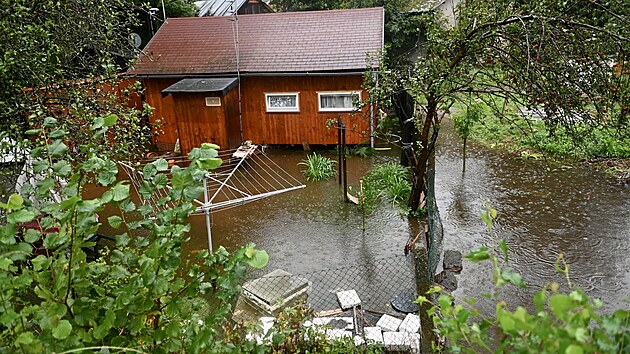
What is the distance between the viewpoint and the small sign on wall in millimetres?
11328

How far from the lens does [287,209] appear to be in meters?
9.27

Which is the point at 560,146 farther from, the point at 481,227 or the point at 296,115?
the point at 296,115

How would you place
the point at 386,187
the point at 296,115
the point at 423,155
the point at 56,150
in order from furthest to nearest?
the point at 296,115 → the point at 386,187 → the point at 423,155 → the point at 56,150

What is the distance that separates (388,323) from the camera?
5.33m

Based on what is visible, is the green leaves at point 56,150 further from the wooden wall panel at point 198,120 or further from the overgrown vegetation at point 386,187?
the wooden wall panel at point 198,120

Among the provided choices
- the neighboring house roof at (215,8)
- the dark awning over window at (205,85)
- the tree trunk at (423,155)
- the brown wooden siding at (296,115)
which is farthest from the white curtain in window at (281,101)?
the neighboring house roof at (215,8)

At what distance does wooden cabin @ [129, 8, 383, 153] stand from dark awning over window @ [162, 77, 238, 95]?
0.08 ft

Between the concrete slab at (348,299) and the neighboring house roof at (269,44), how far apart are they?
267 inches

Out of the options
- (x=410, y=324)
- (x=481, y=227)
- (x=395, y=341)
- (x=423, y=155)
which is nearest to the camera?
(x=395, y=341)

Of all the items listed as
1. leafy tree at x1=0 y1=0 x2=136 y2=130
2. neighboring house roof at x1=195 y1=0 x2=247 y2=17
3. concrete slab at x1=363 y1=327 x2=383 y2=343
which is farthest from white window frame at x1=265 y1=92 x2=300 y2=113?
neighboring house roof at x1=195 y1=0 x2=247 y2=17

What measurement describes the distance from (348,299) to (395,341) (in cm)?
106

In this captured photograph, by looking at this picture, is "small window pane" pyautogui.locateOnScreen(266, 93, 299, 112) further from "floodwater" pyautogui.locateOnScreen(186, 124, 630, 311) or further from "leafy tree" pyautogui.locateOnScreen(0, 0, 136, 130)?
"leafy tree" pyautogui.locateOnScreen(0, 0, 136, 130)

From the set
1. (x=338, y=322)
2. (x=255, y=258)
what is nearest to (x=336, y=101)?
(x=338, y=322)

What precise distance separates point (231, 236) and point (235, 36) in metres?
6.98
